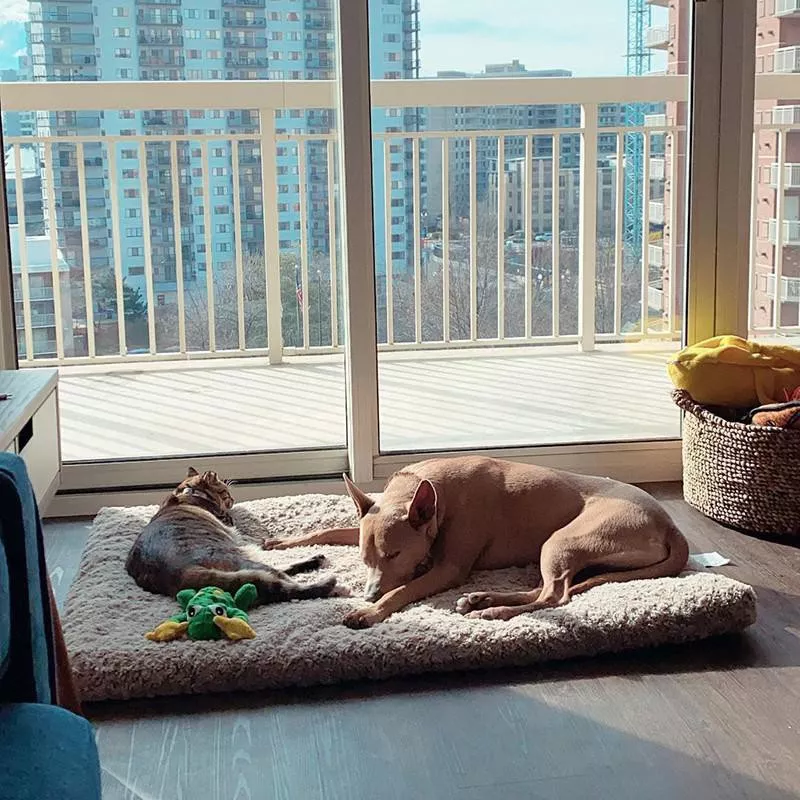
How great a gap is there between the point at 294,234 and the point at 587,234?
37.3 inches

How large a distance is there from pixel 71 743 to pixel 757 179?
10.8ft

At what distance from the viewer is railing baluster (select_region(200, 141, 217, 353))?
3.66 metres

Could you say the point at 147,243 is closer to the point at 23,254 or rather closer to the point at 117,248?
the point at 117,248

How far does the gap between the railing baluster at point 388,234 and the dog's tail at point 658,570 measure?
1304 millimetres

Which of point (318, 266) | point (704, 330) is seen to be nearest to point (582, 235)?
point (704, 330)

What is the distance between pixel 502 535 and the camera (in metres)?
2.81

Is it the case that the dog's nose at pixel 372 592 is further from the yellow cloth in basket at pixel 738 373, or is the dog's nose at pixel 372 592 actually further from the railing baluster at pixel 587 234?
the railing baluster at pixel 587 234

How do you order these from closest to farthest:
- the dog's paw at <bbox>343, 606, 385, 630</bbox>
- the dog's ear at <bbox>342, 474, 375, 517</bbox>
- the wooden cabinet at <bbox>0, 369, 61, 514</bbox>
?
the wooden cabinet at <bbox>0, 369, 61, 514</bbox>
the dog's paw at <bbox>343, 606, 385, 630</bbox>
the dog's ear at <bbox>342, 474, 375, 517</bbox>

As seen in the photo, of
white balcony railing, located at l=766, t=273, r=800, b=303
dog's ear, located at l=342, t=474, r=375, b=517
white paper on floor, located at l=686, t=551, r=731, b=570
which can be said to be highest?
white balcony railing, located at l=766, t=273, r=800, b=303

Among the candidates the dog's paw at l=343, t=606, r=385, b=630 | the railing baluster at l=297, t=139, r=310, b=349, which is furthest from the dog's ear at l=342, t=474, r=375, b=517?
the railing baluster at l=297, t=139, r=310, b=349

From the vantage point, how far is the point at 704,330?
3625 mm

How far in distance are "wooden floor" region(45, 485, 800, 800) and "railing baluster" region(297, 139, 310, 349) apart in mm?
1720

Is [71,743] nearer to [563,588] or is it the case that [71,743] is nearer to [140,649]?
[140,649]

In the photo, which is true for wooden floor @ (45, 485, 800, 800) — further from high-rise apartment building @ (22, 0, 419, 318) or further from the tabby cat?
high-rise apartment building @ (22, 0, 419, 318)
